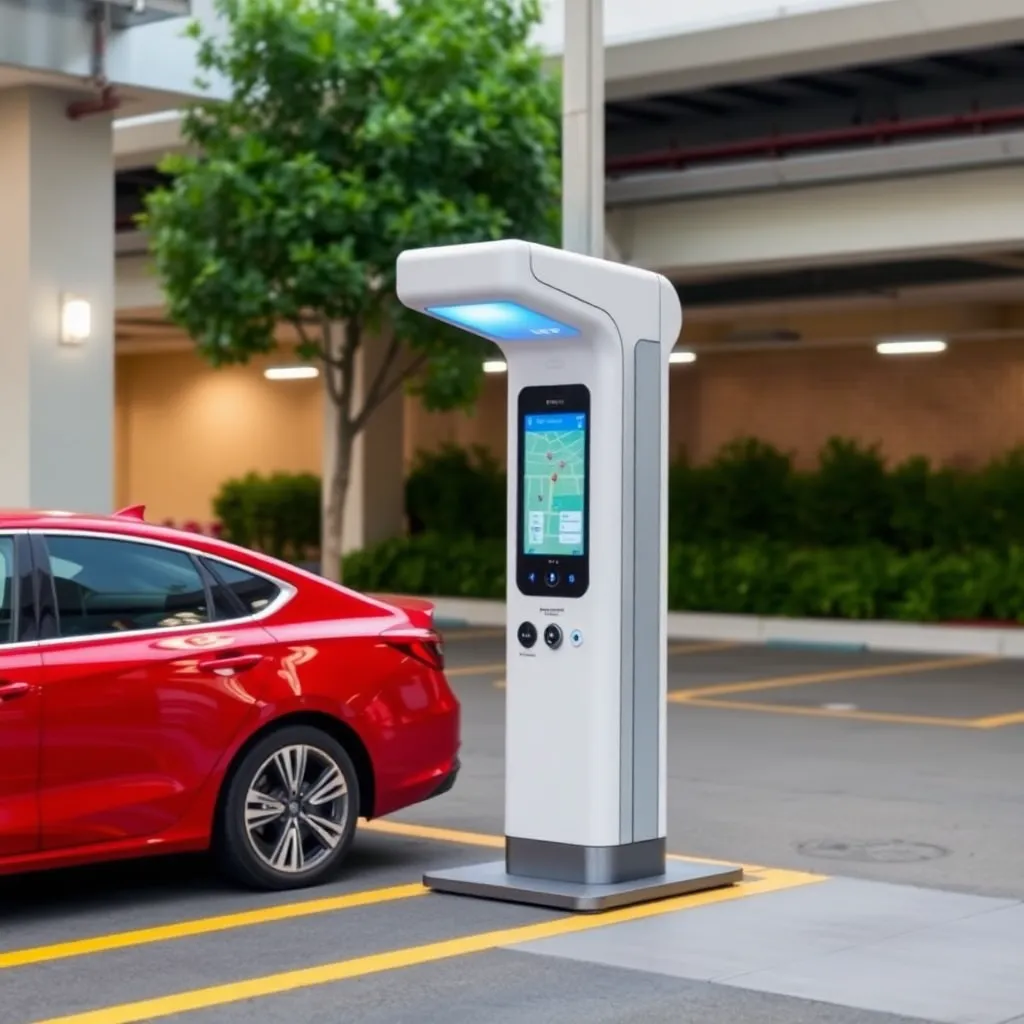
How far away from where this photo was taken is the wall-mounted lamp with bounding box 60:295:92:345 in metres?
16.4

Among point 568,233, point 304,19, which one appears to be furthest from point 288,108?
point 568,233

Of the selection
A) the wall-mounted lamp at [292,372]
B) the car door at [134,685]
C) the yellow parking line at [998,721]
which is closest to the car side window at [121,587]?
the car door at [134,685]

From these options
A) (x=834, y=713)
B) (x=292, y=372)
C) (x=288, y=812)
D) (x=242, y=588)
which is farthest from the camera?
(x=292, y=372)

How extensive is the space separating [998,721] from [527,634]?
7818 mm

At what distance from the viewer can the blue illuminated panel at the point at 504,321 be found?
7910mm

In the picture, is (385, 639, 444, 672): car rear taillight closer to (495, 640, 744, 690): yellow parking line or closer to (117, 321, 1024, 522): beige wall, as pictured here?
(495, 640, 744, 690): yellow parking line

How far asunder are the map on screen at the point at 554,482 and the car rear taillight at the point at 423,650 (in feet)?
2.60

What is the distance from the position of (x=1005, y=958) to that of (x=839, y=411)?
2196 cm

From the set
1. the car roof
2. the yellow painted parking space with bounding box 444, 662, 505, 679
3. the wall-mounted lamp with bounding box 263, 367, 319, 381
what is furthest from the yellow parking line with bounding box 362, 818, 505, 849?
the wall-mounted lamp with bounding box 263, 367, 319, 381

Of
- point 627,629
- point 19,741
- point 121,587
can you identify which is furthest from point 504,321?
point 19,741

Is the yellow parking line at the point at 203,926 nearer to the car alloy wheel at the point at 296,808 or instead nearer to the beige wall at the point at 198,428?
the car alloy wheel at the point at 296,808

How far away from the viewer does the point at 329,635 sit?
8539 millimetres

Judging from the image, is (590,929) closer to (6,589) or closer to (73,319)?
(6,589)

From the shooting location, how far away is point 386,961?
7148 mm
